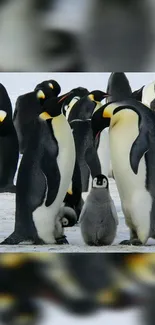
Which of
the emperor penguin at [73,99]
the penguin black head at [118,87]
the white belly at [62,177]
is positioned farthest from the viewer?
the emperor penguin at [73,99]

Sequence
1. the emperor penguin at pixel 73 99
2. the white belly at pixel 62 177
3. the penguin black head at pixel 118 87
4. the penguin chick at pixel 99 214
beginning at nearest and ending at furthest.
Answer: the penguin chick at pixel 99 214, the white belly at pixel 62 177, the penguin black head at pixel 118 87, the emperor penguin at pixel 73 99

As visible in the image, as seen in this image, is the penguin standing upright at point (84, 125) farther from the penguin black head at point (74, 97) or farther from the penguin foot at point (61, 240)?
the penguin foot at point (61, 240)

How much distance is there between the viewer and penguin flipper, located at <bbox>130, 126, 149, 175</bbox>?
3.49 meters

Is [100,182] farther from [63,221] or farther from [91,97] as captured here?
[91,97]

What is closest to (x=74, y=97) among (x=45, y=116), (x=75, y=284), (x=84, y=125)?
(x=84, y=125)

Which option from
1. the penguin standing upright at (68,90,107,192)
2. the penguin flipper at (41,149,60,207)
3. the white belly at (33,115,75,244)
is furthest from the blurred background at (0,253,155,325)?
the penguin standing upright at (68,90,107,192)

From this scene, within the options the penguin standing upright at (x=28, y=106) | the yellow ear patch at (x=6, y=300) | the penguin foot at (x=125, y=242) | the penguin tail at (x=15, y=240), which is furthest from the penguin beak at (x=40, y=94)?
the yellow ear patch at (x=6, y=300)

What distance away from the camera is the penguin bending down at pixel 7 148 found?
375 centimetres

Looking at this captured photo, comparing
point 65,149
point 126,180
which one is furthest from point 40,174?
point 126,180

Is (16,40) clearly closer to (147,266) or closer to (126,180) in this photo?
(126,180)

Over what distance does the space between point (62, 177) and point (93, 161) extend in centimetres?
25

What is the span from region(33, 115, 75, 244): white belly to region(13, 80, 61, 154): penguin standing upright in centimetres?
17

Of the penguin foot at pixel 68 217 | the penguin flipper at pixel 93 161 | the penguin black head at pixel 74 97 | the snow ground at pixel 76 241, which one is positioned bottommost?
the snow ground at pixel 76 241

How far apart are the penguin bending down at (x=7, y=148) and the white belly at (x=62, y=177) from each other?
287mm
